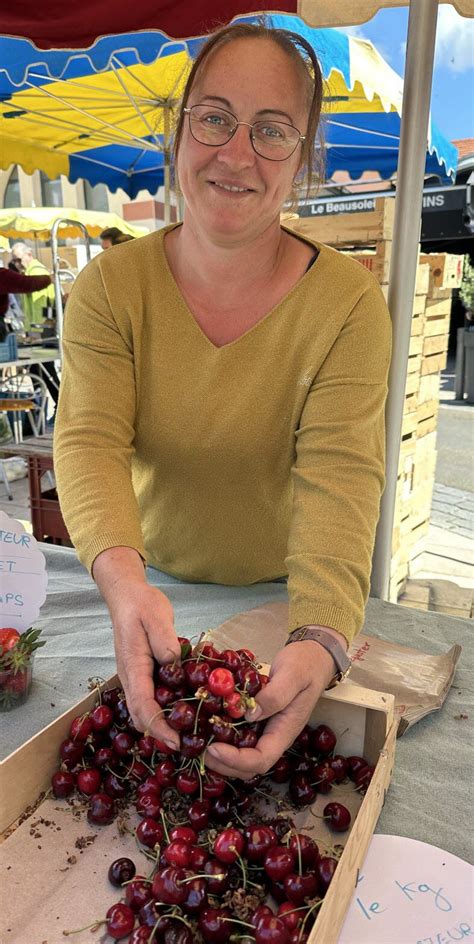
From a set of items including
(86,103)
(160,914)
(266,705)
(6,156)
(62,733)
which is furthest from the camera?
(6,156)

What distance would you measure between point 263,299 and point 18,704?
90 cm

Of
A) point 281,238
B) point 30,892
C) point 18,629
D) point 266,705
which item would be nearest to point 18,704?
point 18,629

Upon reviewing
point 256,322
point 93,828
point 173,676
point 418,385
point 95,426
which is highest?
point 256,322

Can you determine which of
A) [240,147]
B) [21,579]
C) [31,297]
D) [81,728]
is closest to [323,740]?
[81,728]

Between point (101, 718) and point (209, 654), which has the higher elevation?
point (209, 654)

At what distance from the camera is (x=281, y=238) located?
151 centimetres

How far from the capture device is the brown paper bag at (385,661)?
3.97ft

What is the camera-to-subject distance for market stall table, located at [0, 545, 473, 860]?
3.29 ft

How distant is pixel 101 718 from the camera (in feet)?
3.36

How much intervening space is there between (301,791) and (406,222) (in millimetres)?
1424

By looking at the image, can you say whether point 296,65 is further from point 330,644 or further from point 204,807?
point 204,807

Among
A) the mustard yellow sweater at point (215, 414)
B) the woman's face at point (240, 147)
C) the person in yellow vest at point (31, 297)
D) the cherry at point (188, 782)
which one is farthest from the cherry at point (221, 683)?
the person in yellow vest at point (31, 297)

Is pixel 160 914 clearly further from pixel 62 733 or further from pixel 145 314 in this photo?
pixel 145 314

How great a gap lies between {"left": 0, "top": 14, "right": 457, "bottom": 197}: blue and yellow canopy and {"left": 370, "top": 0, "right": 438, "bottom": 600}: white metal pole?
1.01m
